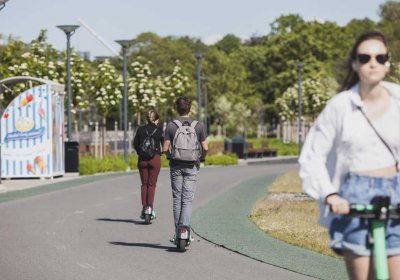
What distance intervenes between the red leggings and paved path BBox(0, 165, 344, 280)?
19.1 inches

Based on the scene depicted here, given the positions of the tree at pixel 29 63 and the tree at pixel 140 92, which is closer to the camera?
the tree at pixel 29 63

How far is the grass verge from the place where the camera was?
13.5m

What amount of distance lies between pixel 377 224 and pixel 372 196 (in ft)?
0.55

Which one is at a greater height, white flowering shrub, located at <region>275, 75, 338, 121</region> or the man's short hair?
white flowering shrub, located at <region>275, 75, 338, 121</region>

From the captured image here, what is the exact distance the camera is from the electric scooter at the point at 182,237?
12.3m

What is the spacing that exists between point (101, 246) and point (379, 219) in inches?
338

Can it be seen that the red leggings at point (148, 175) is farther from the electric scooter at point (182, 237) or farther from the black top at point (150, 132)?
the electric scooter at point (182, 237)

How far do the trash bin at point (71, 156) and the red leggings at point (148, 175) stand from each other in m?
17.8

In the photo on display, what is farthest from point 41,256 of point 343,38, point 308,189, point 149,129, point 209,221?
point 343,38

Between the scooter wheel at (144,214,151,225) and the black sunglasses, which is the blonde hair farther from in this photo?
the black sunglasses

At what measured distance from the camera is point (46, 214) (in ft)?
59.3

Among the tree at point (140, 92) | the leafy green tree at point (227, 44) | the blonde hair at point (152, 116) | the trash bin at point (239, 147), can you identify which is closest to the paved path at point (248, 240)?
the blonde hair at point (152, 116)

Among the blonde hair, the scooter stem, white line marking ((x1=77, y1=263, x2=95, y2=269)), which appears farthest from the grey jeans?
the scooter stem

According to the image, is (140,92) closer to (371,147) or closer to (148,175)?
(148,175)
